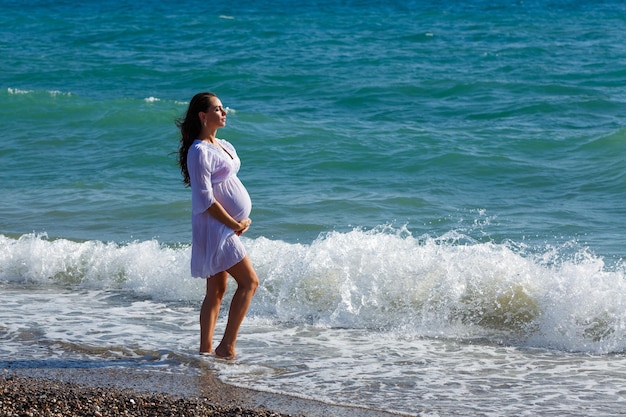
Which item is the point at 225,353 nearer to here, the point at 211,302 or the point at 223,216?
the point at 211,302

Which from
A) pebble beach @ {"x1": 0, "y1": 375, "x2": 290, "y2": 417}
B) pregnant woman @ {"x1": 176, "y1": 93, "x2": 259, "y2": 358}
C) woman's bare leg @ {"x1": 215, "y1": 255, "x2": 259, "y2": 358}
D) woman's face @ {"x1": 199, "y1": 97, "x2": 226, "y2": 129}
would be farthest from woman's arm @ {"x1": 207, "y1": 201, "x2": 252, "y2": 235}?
pebble beach @ {"x1": 0, "y1": 375, "x2": 290, "y2": 417}

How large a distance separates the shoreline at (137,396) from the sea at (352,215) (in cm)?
17

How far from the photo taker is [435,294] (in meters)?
7.74

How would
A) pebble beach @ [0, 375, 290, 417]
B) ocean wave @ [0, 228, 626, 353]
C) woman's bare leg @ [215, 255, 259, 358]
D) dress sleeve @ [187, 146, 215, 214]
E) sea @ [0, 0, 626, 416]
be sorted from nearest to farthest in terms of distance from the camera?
pebble beach @ [0, 375, 290, 417] → dress sleeve @ [187, 146, 215, 214] → woman's bare leg @ [215, 255, 259, 358] → sea @ [0, 0, 626, 416] → ocean wave @ [0, 228, 626, 353]

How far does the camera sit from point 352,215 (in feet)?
36.2

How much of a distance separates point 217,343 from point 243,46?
772 inches

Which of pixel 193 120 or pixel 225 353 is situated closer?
pixel 193 120

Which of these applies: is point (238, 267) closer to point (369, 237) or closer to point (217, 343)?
point (217, 343)

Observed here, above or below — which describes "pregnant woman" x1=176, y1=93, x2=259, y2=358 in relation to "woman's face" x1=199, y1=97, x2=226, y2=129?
below

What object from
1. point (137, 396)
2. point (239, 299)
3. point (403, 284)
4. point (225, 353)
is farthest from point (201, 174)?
point (403, 284)

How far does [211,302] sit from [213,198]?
0.73 meters

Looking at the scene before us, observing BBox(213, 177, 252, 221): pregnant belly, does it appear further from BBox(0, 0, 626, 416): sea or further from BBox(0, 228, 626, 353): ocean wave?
BBox(0, 228, 626, 353): ocean wave

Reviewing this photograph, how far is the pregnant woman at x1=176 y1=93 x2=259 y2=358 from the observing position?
5902 millimetres

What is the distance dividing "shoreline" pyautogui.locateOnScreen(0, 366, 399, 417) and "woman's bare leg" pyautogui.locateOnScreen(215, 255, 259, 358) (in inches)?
9.8
